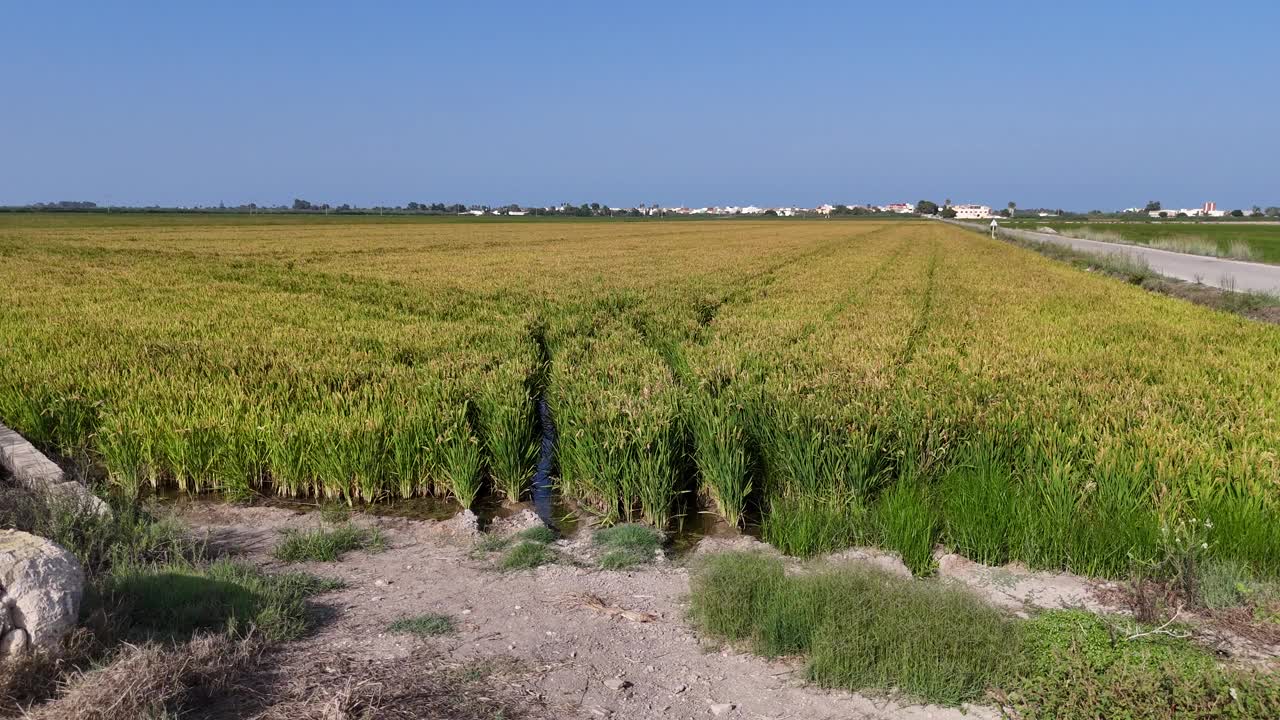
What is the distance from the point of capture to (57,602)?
322cm

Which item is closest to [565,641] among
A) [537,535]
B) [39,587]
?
[537,535]

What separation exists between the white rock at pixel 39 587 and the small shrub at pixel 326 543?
1730mm

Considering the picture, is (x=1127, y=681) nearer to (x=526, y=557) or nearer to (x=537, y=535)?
(x=526, y=557)

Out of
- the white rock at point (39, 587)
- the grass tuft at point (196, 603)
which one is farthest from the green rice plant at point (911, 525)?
the white rock at point (39, 587)

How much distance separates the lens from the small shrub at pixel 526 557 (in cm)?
496

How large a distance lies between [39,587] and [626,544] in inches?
123

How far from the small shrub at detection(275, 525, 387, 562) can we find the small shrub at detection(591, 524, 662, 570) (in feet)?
4.53

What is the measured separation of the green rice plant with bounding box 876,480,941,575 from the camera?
498cm

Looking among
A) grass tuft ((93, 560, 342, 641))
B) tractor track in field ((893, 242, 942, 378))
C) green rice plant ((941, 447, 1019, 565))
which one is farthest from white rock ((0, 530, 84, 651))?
tractor track in field ((893, 242, 942, 378))

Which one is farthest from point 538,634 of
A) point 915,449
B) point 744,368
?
point 744,368

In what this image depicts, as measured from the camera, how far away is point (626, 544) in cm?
544

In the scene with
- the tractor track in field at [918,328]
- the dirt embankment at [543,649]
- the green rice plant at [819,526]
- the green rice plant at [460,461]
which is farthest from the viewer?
the tractor track in field at [918,328]

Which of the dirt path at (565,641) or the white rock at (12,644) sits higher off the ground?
the white rock at (12,644)

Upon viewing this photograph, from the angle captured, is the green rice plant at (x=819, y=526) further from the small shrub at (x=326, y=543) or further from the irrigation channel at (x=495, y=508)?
the small shrub at (x=326, y=543)
